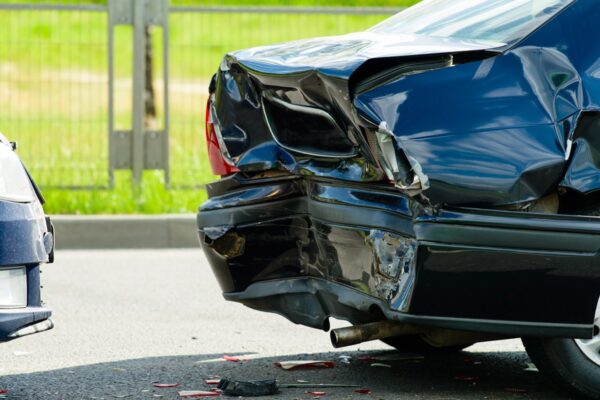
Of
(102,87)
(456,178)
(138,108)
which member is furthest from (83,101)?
(456,178)

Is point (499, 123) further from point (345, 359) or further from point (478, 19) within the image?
point (345, 359)

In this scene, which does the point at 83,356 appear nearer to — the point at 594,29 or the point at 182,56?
the point at 594,29

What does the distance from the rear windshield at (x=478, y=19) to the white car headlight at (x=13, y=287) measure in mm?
1820

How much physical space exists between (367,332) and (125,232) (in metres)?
5.10

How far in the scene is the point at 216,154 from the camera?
5266 mm

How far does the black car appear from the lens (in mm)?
4492

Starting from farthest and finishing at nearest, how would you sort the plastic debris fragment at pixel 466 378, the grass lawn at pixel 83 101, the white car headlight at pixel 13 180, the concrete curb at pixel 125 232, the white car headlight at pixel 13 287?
the grass lawn at pixel 83 101 → the concrete curb at pixel 125 232 → the plastic debris fragment at pixel 466 378 → the white car headlight at pixel 13 180 → the white car headlight at pixel 13 287

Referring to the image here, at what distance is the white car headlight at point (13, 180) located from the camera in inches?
Answer: 182

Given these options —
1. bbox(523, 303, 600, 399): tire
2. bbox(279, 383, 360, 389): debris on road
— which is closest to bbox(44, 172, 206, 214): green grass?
bbox(279, 383, 360, 389): debris on road

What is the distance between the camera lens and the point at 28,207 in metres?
4.65

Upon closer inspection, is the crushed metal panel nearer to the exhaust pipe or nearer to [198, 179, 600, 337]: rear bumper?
[198, 179, 600, 337]: rear bumper

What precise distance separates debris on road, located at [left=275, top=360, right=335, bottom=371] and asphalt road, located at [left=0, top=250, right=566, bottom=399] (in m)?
0.04

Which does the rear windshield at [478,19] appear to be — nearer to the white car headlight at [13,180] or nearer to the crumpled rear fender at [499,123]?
the crumpled rear fender at [499,123]

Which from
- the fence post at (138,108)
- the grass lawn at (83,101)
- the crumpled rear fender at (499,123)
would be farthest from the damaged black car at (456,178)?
the fence post at (138,108)
